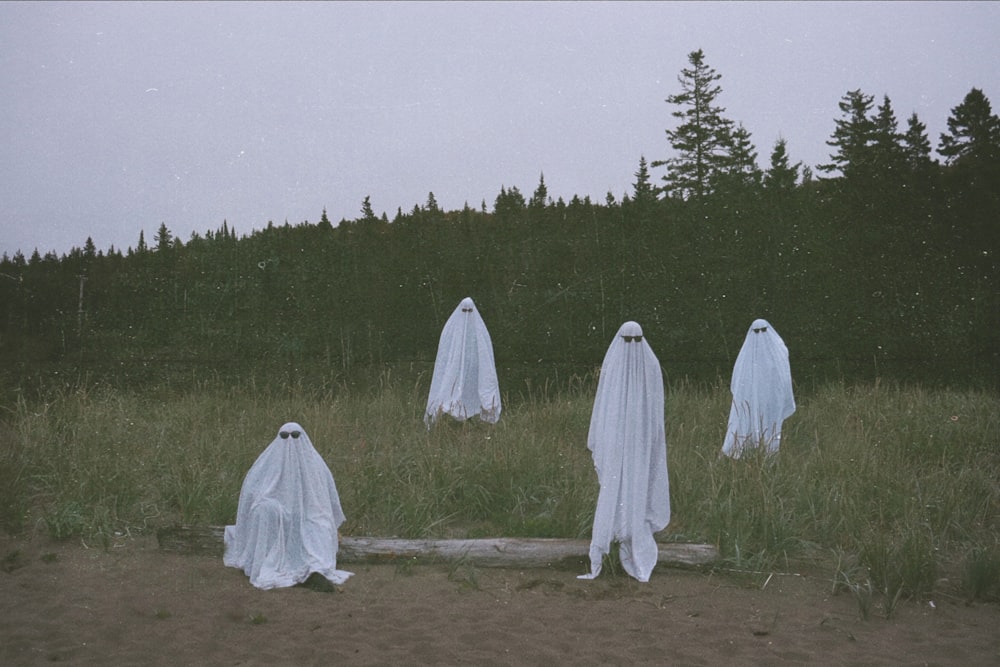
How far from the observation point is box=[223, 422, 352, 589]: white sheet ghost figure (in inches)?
234

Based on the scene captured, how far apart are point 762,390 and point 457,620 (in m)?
4.73

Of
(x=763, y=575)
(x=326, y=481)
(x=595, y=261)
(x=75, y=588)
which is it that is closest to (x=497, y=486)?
(x=326, y=481)

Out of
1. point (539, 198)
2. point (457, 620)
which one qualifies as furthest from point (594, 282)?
point (457, 620)

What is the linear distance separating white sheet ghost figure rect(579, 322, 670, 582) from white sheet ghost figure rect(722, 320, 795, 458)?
254cm

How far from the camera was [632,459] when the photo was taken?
240 inches

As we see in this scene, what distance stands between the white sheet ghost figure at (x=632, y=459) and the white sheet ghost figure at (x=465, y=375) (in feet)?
12.5

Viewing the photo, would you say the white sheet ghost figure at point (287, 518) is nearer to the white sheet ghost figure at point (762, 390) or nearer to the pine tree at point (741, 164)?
the white sheet ghost figure at point (762, 390)

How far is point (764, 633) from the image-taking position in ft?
16.5

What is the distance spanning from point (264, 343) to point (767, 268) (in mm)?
9053

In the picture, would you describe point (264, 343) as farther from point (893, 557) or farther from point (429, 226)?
point (893, 557)

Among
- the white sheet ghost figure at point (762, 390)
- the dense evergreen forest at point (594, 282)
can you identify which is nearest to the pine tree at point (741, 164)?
the dense evergreen forest at point (594, 282)

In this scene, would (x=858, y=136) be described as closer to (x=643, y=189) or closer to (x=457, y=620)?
(x=643, y=189)

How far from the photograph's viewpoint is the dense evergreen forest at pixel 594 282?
42.7 feet

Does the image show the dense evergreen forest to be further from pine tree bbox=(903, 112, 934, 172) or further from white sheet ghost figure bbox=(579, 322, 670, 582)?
white sheet ghost figure bbox=(579, 322, 670, 582)
